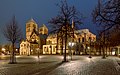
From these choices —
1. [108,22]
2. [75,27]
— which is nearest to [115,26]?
[108,22]

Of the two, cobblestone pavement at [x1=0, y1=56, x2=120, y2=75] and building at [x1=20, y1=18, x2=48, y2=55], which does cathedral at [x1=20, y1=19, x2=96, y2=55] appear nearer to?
building at [x1=20, y1=18, x2=48, y2=55]

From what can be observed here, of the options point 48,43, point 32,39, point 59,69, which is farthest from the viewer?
point 32,39

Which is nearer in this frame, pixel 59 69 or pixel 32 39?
pixel 59 69

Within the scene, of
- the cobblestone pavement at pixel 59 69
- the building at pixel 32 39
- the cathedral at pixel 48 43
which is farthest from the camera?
the building at pixel 32 39

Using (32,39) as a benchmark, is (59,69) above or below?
below

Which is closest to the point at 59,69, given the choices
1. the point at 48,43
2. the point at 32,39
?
the point at 48,43

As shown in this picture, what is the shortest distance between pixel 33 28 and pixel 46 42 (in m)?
17.9

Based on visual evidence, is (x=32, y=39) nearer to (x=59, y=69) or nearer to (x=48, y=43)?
(x=48, y=43)

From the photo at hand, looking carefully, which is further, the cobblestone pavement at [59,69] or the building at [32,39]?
the building at [32,39]

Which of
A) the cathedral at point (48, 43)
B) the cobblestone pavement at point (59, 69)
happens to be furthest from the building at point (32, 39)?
the cobblestone pavement at point (59, 69)

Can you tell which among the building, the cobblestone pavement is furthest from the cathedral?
the cobblestone pavement

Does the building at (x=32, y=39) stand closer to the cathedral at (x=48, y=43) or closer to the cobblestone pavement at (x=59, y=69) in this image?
the cathedral at (x=48, y=43)

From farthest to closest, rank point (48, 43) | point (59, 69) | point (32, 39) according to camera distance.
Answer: point (32, 39), point (48, 43), point (59, 69)

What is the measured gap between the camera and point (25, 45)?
482 ft
